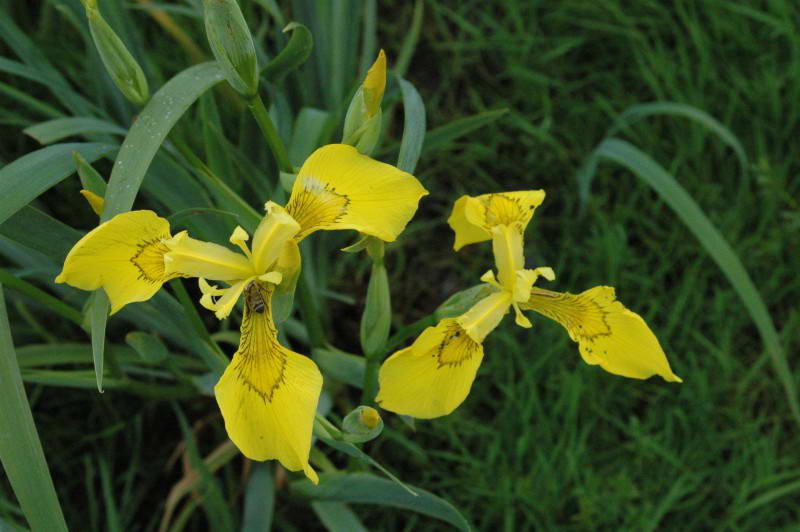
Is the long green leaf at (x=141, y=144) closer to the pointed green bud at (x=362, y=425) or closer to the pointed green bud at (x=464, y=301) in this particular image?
the pointed green bud at (x=362, y=425)

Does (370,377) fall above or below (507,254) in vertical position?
below

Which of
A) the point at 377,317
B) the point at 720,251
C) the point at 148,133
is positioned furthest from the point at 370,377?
the point at 720,251

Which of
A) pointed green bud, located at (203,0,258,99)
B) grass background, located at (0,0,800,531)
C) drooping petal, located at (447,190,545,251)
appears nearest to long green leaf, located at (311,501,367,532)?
grass background, located at (0,0,800,531)

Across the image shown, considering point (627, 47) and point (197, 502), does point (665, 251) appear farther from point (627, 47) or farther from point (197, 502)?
point (197, 502)

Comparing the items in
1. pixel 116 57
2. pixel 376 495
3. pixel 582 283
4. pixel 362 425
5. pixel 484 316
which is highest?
pixel 116 57

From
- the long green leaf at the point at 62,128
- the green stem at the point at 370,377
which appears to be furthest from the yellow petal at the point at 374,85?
the long green leaf at the point at 62,128

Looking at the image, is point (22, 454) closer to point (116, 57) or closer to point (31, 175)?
point (31, 175)

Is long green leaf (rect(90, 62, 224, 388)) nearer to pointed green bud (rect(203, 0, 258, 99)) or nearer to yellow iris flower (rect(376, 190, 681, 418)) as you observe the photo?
pointed green bud (rect(203, 0, 258, 99))
